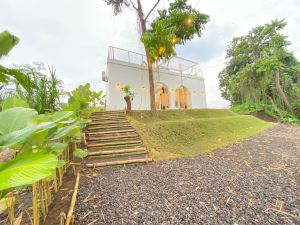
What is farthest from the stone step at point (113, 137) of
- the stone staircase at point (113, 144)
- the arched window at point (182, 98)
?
the arched window at point (182, 98)

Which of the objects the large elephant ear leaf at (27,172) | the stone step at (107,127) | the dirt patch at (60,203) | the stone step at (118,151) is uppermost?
the large elephant ear leaf at (27,172)

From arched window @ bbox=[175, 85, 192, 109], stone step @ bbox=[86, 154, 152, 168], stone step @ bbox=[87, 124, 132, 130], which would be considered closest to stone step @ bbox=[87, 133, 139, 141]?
stone step @ bbox=[87, 124, 132, 130]

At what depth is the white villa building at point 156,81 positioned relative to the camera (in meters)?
8.69

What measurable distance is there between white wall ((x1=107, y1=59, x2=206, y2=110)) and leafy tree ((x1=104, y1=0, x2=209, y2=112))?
2.27 meters

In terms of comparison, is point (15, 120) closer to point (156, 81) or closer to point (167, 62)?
point (156, 81)

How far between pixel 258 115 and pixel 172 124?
8.43 meters

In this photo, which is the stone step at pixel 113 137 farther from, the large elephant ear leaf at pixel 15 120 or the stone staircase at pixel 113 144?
the large elephant ear leaf at pixel 15 120

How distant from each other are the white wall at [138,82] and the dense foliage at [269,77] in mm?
3243

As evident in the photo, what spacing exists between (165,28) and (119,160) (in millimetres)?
6015

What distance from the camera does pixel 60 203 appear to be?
1463 mm

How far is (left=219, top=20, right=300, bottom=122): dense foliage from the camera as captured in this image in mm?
10094

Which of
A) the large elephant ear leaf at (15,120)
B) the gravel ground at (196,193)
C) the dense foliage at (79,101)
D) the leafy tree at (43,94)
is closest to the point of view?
the large elephant ear leaf at (15,120)

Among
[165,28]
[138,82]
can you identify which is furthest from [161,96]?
[165,28]

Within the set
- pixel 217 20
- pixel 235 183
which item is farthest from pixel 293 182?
pixel 217 20
